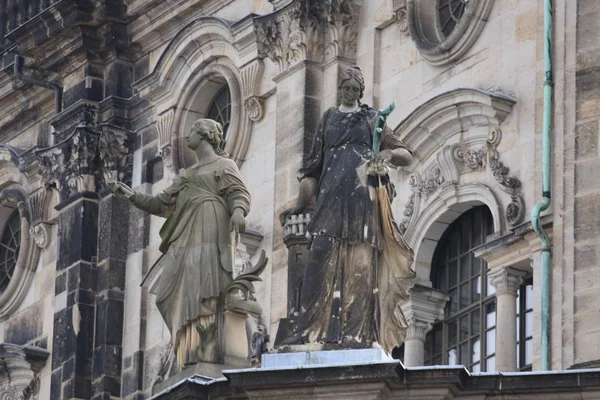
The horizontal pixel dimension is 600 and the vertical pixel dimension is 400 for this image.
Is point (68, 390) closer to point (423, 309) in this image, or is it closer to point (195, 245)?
point (423, 309)

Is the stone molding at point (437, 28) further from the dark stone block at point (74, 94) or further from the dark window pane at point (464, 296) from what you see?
the dark stone block at point (74, 94)

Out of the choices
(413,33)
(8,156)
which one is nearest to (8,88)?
(8,156)

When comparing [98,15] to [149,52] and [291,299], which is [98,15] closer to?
[149,52]

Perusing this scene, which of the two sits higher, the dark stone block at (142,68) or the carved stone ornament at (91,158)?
the dark stone block at (142,68)

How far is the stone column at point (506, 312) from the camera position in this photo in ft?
110

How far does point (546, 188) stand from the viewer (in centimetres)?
3306

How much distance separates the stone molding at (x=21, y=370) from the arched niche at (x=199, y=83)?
10.8 ft

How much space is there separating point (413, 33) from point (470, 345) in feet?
12.3

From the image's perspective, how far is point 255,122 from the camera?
3859 cm

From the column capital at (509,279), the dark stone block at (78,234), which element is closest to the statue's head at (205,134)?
the column capital at (509,279)

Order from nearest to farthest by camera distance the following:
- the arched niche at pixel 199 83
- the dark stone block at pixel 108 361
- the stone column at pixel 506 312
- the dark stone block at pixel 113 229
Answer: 1. the stone column at pixel 506 312
2. the arched niche at pixel 199 83
3. the dark stone block at pixel 108 361
4. the dark stone block at pixel 113 229

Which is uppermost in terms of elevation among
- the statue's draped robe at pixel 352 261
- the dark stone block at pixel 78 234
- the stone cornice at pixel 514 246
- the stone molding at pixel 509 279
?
the dark stone block at pixel 78 234

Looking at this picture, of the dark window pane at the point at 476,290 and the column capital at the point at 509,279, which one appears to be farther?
the dark window pane at the point at 476,290

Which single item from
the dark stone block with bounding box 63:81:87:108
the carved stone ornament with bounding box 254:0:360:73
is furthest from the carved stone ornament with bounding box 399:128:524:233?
the dark stone block with bounding box 63:81:87:108
